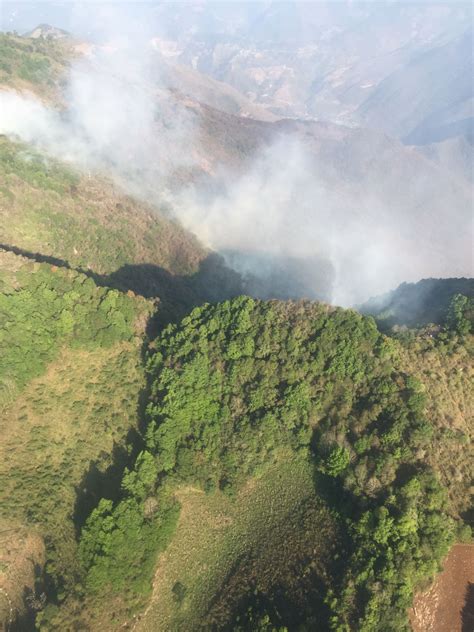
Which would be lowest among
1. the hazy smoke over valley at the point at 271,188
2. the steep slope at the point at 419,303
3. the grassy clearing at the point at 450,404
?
the grassy clearing at the point at 450,404

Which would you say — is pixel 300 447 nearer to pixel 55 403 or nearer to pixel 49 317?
pixel 55 403

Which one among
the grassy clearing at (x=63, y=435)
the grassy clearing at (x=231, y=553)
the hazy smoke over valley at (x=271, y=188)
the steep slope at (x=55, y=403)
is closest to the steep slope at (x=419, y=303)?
the grassy clearing at (x=231, y=553)

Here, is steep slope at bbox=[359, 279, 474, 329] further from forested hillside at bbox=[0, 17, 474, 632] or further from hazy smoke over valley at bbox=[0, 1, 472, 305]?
hazy smoke over valley at bbox=[0, 1, 472, 305]

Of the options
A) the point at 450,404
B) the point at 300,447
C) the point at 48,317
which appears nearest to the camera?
the point at 450,404

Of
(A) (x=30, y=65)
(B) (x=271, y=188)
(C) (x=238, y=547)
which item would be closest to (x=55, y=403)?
Answer: (C) (x=238, y=547)

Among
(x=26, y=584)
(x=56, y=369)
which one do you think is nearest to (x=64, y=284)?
(x=56, y=369)

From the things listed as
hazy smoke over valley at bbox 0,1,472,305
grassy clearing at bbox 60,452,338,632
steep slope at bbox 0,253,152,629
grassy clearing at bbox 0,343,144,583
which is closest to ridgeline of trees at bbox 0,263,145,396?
steep slope at bbox 0,253,152,629

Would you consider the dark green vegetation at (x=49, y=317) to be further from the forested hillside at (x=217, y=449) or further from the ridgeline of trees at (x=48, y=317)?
the forested hillside at (x=217, y=449)
